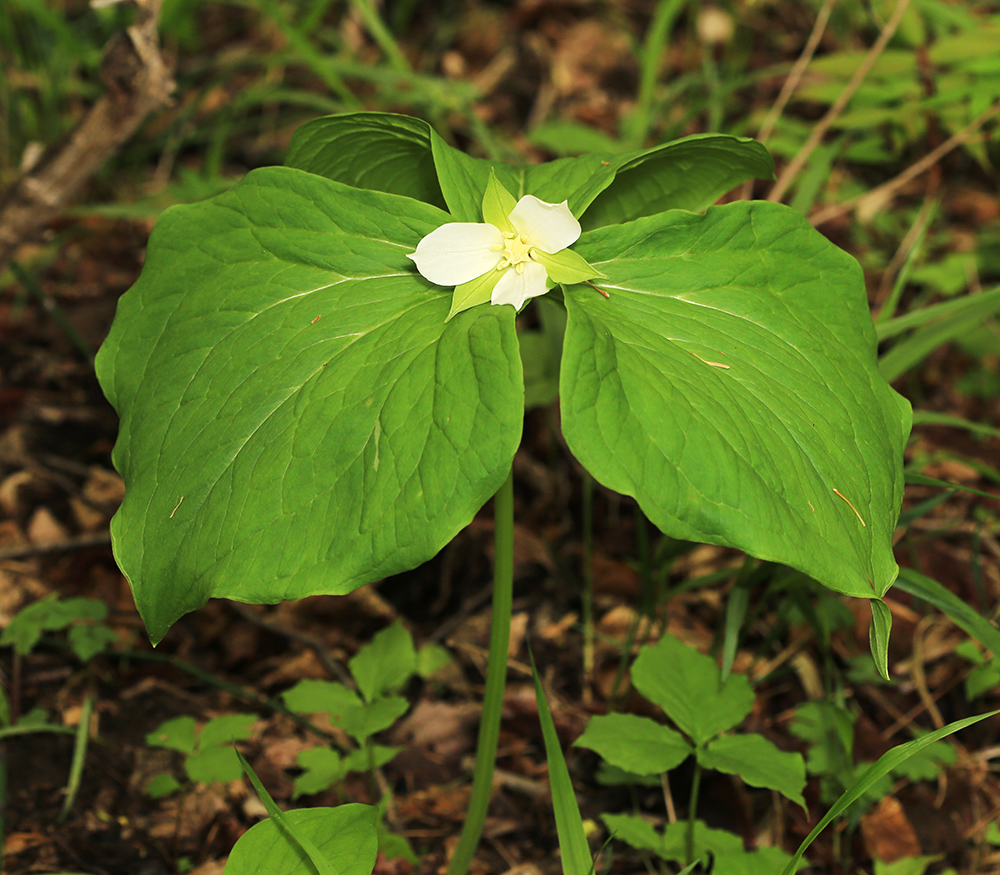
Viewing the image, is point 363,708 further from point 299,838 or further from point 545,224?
point 545,224

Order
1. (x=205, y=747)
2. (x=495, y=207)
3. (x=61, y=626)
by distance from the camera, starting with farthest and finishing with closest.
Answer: (x=61, y=626), (x=205, y=747), (x=495, y=207)

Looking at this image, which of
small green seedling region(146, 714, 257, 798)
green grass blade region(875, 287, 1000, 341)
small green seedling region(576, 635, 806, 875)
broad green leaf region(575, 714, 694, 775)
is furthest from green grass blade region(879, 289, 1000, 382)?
small green seedling region(146, 714, 257, 798)

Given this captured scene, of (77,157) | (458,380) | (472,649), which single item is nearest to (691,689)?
(472,649)

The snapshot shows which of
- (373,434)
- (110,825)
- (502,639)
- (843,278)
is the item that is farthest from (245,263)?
(110,825)

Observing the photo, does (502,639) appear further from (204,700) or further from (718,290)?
(204,700)

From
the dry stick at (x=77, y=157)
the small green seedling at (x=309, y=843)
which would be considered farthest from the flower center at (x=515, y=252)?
the dry stick at (x=77, y=157)

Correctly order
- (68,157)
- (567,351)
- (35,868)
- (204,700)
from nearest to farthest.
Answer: (567,351), (35,868), (204,700), (68,157)
